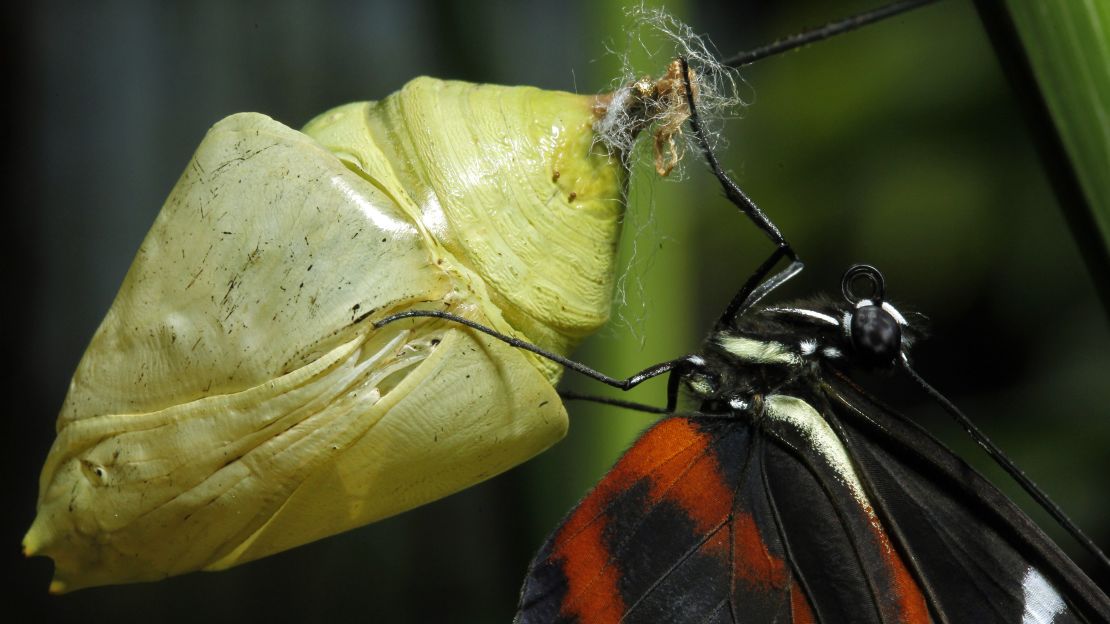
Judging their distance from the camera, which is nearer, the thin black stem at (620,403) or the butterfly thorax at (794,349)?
the butterfly thorax at (794,349)

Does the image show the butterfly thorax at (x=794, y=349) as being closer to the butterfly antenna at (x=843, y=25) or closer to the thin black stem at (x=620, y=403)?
the thin black stem at (x=620, y=403)

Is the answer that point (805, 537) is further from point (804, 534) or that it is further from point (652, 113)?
point (652, 113)

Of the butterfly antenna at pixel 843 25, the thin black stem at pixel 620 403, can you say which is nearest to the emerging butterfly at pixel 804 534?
the thin black stem at pixel 620 403

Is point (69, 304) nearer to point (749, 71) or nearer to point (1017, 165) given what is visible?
point (749, 71)

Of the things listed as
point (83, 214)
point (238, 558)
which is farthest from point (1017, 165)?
point (83, 214)

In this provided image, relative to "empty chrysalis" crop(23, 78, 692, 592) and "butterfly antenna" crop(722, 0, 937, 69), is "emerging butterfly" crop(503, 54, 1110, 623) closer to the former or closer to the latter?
"empty chrysalis" crop(23, 78, 692, 592)

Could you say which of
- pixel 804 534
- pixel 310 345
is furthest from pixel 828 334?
Answer: pixel 310 345

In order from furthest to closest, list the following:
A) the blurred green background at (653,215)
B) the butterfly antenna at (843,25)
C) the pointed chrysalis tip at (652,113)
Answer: the blurred green background at (653,215) < the pointed chrysalis tip at (652,113) < the butterfly antenna at (843,25)

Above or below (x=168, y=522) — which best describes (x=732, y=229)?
below

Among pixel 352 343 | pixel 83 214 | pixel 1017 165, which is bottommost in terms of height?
pixel 1017 165
